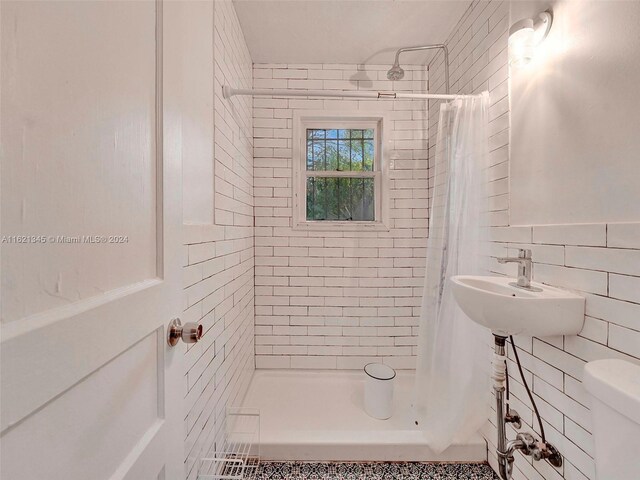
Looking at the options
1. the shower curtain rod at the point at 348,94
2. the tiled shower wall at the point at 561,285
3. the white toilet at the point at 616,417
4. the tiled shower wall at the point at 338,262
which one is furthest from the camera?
the tiled shower wall at the point at 338,262

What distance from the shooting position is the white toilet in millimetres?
603

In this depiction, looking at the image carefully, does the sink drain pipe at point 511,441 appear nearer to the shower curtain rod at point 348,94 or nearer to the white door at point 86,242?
the white door at point 86,242

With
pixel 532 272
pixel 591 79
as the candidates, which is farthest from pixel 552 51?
pixel 532 272

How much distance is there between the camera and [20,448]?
0.97 ft

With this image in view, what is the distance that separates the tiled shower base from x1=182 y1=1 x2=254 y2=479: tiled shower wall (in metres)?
0.38

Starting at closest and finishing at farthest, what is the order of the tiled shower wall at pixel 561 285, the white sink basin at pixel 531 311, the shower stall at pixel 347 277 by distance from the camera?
the tiled shower wall at pixel 561 285
the white sink basin at pixel 531 311
the shower stall at pixel 347 277

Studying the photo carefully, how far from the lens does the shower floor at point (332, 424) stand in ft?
4.64

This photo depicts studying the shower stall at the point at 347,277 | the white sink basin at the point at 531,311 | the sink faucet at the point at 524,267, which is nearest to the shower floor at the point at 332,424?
the shower stall at the point at 347,277

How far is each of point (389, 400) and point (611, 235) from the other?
1407mm

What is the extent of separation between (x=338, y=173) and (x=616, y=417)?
1.96m

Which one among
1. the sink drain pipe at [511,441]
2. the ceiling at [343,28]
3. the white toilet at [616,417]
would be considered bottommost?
the sink drain pipe at [511,441]

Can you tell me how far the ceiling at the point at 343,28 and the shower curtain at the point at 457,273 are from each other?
0.68m

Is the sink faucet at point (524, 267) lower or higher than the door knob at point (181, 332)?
higher

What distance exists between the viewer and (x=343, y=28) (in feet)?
5.85
